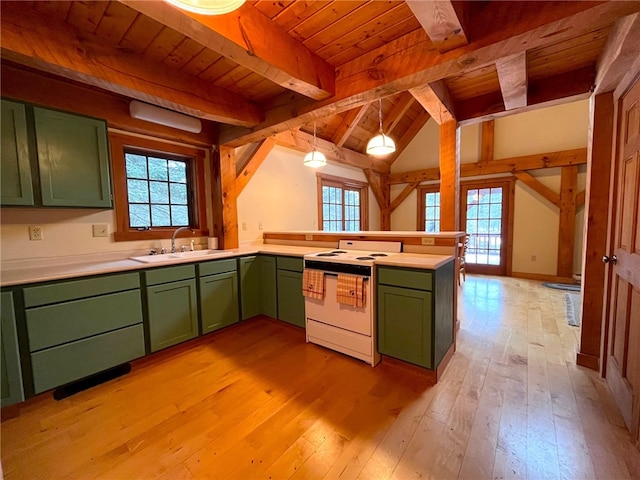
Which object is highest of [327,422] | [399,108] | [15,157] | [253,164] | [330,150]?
[399,108]

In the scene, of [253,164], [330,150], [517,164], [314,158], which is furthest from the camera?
[517,164]

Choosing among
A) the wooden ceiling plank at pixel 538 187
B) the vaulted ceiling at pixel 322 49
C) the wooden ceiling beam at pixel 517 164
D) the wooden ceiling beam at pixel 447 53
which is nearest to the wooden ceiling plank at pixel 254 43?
the vaulted ceiling at pixel 322 49

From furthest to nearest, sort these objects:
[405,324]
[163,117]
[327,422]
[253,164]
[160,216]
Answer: [253,164], [160,216], [163,117], [405,324], [327,422]

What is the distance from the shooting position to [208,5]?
0.97 m

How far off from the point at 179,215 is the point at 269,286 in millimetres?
1332

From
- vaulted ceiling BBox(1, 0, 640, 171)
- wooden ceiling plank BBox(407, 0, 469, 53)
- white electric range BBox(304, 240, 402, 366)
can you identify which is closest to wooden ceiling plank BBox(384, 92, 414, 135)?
vaulted ceiling BBox(1, 0, 640, 171)

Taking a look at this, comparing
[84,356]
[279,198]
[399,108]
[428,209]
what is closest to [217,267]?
[84,356]

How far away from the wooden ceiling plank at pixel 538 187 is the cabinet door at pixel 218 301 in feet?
17.9

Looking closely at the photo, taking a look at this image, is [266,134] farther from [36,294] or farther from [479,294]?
[479,294]

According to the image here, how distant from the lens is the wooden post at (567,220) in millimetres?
4727

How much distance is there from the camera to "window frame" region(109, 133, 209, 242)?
2.58 meters

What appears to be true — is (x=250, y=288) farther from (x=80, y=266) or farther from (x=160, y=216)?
(x=80, y=266)

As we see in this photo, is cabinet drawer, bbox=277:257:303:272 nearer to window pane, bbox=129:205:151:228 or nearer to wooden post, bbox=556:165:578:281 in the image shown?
window pane, bbox=129:205:151:228

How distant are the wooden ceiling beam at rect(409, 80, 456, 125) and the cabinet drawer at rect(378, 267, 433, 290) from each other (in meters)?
1.49
